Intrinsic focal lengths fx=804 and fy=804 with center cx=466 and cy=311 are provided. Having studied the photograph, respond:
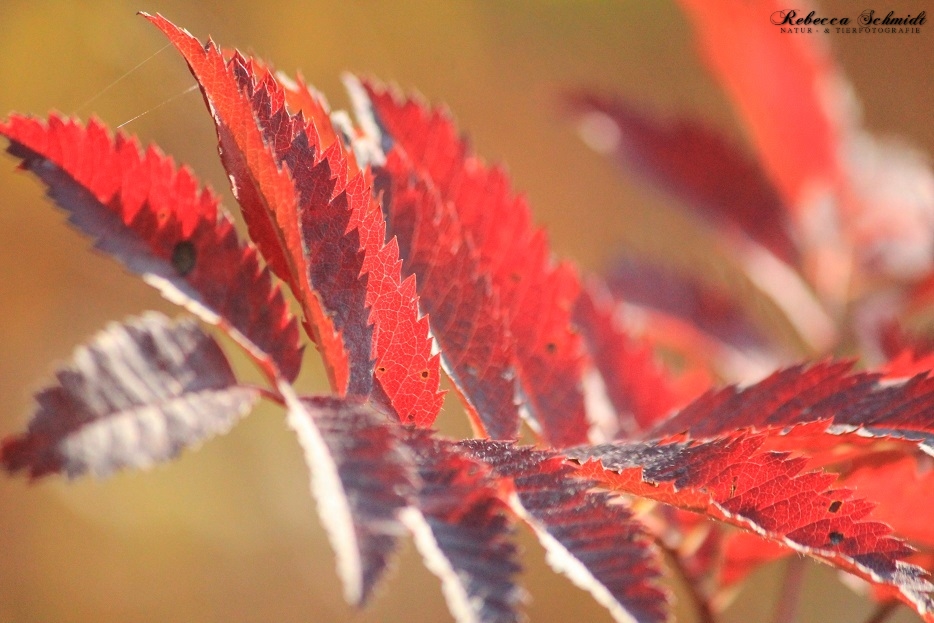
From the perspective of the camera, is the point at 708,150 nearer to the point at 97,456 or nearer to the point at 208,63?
the point at 208,63

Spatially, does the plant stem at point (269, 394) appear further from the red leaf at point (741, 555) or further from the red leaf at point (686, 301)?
the red leaf at point (686, 301)

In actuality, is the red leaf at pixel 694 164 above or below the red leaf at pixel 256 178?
above

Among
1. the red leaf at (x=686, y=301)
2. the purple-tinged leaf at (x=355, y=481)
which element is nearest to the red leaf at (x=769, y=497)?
the purple-tinged leaf at (x=355, y=481)

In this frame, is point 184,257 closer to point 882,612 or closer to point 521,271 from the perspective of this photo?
point 521,271

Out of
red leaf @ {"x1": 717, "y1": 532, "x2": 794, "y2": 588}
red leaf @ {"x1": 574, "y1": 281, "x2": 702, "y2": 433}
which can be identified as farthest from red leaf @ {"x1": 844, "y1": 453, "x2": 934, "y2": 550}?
red leaf @ {"x1": 574, "y1": 281, "x2": 702, "y2": 433}

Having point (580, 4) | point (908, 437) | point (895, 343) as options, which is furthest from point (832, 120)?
point (580, 4)

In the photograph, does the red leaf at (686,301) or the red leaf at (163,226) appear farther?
the red leaf at (686,301)

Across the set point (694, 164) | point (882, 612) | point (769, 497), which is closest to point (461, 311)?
point (769, 497)
